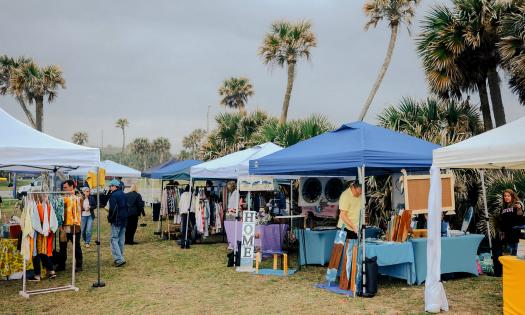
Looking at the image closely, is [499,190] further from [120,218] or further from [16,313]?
[16,313]

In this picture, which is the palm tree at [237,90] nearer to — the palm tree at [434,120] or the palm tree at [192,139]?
the palm tree at [434,120]

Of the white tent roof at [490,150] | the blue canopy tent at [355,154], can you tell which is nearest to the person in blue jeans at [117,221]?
the blue canopy tent at [355,154]

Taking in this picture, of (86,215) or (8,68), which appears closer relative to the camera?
Result: (86,215)

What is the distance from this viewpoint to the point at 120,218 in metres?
10.0

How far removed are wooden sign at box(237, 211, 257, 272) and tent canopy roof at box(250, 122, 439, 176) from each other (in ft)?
3.44

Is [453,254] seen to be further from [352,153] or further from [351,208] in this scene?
[352,153]

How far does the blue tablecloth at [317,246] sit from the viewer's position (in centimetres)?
957

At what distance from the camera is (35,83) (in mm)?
33312

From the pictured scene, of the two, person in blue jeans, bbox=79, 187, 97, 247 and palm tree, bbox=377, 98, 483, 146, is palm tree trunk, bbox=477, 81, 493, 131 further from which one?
person in blue jeans, bbox=79, 187, 97, 247

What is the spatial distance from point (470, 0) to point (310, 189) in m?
7.12

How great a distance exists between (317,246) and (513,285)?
426cm

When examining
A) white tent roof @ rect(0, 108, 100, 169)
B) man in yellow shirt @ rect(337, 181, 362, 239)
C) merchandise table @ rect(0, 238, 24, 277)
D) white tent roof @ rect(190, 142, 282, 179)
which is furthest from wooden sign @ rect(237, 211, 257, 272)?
merchandise table @ rect(0, 238, 24, 277)

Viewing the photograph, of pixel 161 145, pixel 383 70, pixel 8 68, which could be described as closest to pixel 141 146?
pixel 161 145

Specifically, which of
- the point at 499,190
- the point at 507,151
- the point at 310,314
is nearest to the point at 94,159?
the point at 310,314
